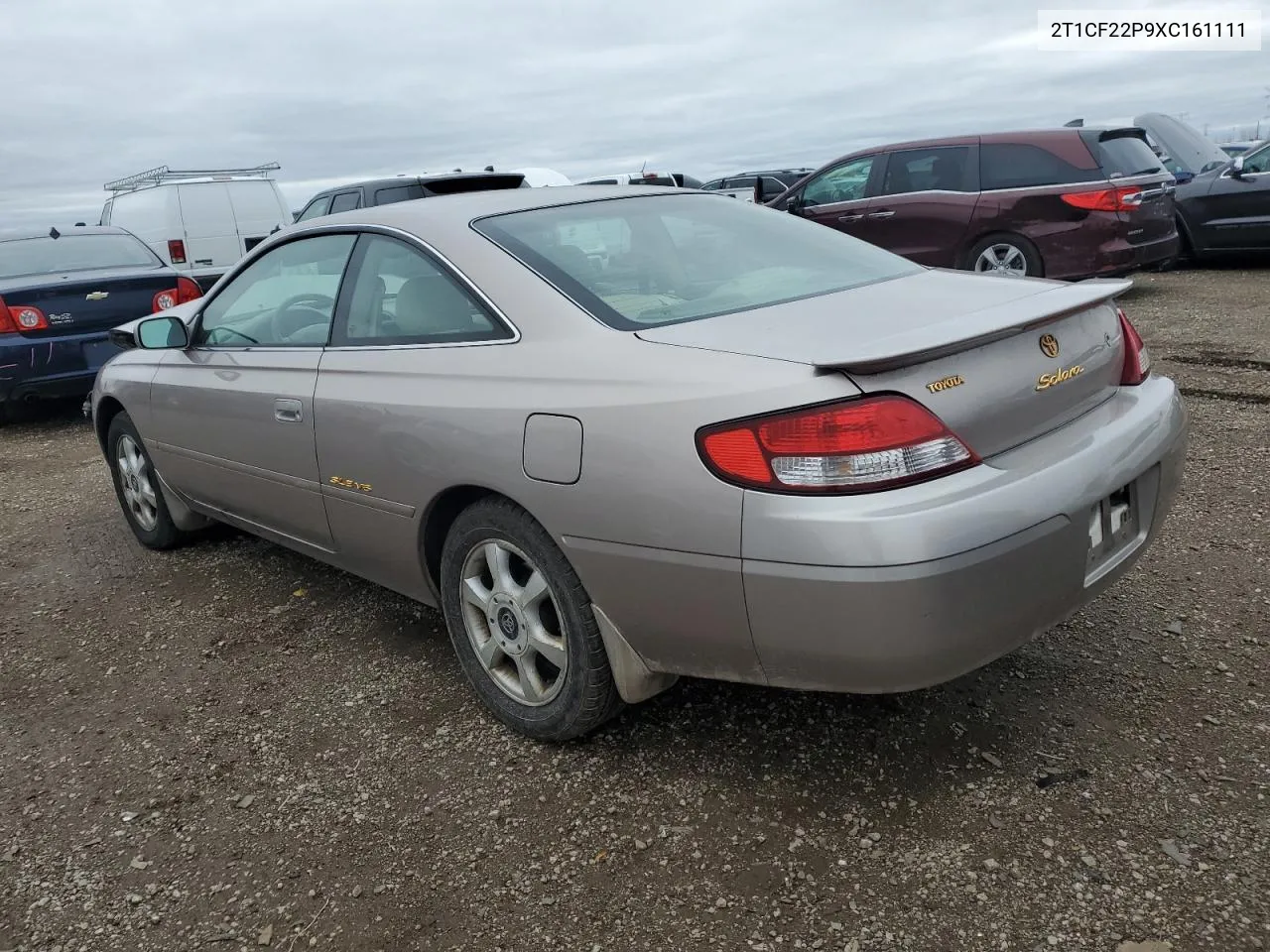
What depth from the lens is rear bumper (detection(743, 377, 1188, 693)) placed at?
1.96 metres

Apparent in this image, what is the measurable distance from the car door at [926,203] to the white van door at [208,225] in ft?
28.2

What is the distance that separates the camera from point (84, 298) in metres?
7.14

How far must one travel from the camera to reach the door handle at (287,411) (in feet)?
10.4

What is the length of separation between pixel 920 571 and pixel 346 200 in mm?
9286

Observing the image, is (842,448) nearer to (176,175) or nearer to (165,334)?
(165,334)

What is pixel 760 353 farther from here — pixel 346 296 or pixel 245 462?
pixel 245 462

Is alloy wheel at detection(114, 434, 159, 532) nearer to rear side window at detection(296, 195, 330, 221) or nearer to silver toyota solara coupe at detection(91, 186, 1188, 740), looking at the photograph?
silver toyota solara coupe at detection(91, 186, 1188, 740)

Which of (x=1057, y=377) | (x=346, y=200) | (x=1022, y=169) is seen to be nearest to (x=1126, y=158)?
(x=1022, y=169)

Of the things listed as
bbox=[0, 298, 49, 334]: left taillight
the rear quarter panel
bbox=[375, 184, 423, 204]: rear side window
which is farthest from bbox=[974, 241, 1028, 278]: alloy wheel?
bbox=[0, 298, 49, 334]: left taillight

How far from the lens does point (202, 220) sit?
13.5m

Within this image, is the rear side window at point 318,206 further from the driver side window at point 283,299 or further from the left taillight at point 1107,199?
the left taillight at point 1107,199

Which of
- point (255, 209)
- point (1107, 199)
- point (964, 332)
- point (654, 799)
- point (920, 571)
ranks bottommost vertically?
point (654, 799)

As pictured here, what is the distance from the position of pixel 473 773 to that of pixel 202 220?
506 inches

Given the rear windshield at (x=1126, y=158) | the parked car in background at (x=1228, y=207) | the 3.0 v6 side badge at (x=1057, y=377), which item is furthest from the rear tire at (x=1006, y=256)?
the 3.0 v6 side badge at (x=1057, y=377)
